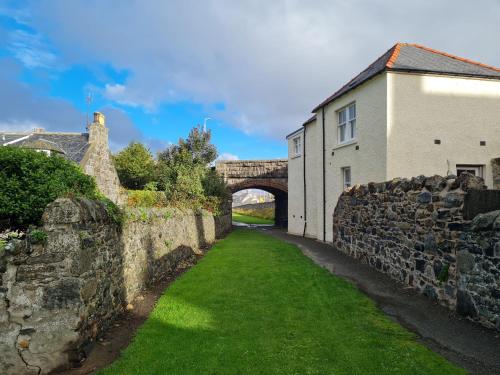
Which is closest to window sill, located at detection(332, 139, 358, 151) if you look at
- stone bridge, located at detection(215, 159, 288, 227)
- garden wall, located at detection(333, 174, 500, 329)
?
garden wall, located at detection(333, 174, 500, 329)

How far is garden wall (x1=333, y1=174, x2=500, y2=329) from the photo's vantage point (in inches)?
238

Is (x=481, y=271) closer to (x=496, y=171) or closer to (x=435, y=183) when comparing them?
(x=435, y=183)

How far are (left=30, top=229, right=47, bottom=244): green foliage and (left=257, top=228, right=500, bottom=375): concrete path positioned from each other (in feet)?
19.6

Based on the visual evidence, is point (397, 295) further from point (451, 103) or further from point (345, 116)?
point (345, 116)

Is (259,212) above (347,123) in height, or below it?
below

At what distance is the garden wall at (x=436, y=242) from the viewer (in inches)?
238

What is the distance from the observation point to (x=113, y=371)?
15.4ft

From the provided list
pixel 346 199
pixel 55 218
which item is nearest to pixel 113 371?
pixel 55 218

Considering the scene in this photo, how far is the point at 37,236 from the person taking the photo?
16.2 ft

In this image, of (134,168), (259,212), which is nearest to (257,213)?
(259,212)

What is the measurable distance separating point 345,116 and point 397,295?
1004 centimetres

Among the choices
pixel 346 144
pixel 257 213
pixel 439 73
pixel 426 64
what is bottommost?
pixel 257 213

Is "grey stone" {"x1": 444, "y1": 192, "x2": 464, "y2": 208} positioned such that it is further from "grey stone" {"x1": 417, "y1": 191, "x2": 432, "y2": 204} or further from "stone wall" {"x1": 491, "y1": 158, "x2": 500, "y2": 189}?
"stone wall" {"x1": 491, "y1": 158, "x2": 500, "y2": 189}

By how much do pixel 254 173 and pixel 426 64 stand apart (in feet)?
58.5
